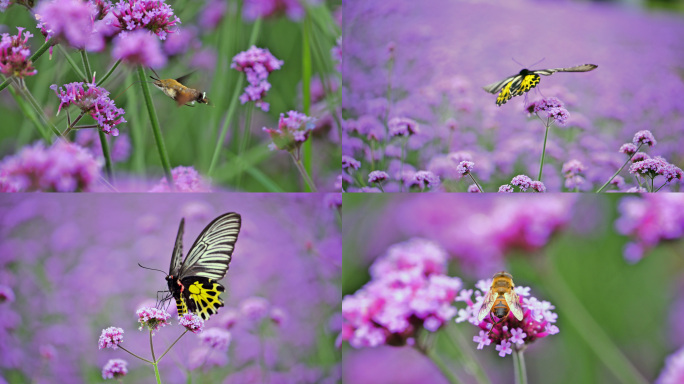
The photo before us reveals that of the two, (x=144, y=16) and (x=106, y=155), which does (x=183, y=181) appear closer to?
(x=106, y=155)

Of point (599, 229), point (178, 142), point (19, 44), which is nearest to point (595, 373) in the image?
point (599, 229)

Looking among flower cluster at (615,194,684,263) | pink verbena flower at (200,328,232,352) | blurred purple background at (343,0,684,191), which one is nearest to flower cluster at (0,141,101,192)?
pink verbena flower at (200,328,232,352)

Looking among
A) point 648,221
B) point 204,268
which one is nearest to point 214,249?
point 204,268

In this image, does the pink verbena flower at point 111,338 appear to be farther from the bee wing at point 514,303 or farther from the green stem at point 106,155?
the bee wing at point 514,303

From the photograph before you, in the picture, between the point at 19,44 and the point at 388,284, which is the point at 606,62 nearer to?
the point at 388,284

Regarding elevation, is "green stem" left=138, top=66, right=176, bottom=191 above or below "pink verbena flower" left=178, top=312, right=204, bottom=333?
above

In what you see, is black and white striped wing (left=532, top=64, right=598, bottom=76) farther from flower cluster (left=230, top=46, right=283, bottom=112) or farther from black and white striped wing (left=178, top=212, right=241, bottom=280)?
black and white striped wing (left=178, top=212, right=241, bottom=280)

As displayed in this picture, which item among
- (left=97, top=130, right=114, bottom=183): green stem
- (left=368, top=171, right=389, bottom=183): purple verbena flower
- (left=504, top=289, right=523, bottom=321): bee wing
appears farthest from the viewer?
(left=368, top=171, right=389, bottom=183): purple verbena flower
